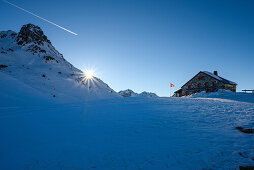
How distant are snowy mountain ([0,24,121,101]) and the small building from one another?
2702 cm

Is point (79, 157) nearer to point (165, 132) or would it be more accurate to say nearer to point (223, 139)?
point (165, 132)

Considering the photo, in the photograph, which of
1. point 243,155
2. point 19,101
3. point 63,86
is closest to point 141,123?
point 243,155

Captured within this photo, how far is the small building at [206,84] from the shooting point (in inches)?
1319

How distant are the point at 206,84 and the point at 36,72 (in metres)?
43.5

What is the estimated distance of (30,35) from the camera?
42.7 m

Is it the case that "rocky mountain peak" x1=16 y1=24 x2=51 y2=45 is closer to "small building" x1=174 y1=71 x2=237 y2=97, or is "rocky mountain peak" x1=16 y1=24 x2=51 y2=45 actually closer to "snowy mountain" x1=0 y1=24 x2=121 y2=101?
"snowy mountain" x1=0 y1=24 x2=121 y2=101

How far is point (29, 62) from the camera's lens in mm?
31078

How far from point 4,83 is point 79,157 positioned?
21.0m

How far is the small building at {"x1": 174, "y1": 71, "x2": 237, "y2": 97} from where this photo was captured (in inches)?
1319

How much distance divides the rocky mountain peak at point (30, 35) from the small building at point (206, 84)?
51023 mm

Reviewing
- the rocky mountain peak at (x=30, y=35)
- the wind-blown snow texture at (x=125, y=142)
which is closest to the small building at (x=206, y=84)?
the wind-blown snow texture at (x=125, y=142)

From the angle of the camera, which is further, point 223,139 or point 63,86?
point 63,86

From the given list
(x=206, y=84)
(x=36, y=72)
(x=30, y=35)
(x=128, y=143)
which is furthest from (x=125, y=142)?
(x=30, y=35)

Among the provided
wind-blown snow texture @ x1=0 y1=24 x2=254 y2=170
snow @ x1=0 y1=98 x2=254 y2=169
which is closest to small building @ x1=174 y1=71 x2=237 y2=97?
snow @ x1=0 y1=98 x2=254 y2=169
